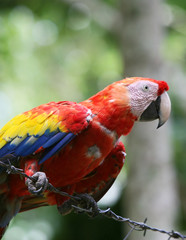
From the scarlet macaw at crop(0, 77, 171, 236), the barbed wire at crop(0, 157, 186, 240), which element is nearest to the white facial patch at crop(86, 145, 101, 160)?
the scarlet macaw at crop(0, 77, 171, 236)

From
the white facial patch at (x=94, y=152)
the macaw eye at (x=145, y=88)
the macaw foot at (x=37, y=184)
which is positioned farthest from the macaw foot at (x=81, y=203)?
the macaw eye at (x=145, y=88)

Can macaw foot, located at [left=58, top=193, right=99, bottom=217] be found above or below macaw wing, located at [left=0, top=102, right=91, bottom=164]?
below

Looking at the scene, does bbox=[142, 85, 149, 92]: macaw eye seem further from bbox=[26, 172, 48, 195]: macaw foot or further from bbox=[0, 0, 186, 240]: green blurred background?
bbox=[0, 0, 186, 240]: green blurred background

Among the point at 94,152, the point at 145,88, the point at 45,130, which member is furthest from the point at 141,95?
the point at 45,130

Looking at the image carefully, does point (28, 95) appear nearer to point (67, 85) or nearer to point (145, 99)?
point (67, 85)

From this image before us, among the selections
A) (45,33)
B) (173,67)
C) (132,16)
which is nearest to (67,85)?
(45,33)

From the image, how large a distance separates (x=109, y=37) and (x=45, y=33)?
4.94ft

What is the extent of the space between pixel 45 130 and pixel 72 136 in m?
0.18

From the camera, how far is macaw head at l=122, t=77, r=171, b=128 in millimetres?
2326

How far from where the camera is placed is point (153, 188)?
4.16 meters

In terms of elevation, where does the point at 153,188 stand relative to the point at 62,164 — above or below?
below

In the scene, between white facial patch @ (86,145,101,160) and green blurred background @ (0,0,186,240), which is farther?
green blurred background @ (0,0,186,240)

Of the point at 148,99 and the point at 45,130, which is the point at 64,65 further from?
the point at 45,130

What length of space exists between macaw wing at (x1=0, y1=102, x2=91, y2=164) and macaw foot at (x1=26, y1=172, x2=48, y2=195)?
163mm
